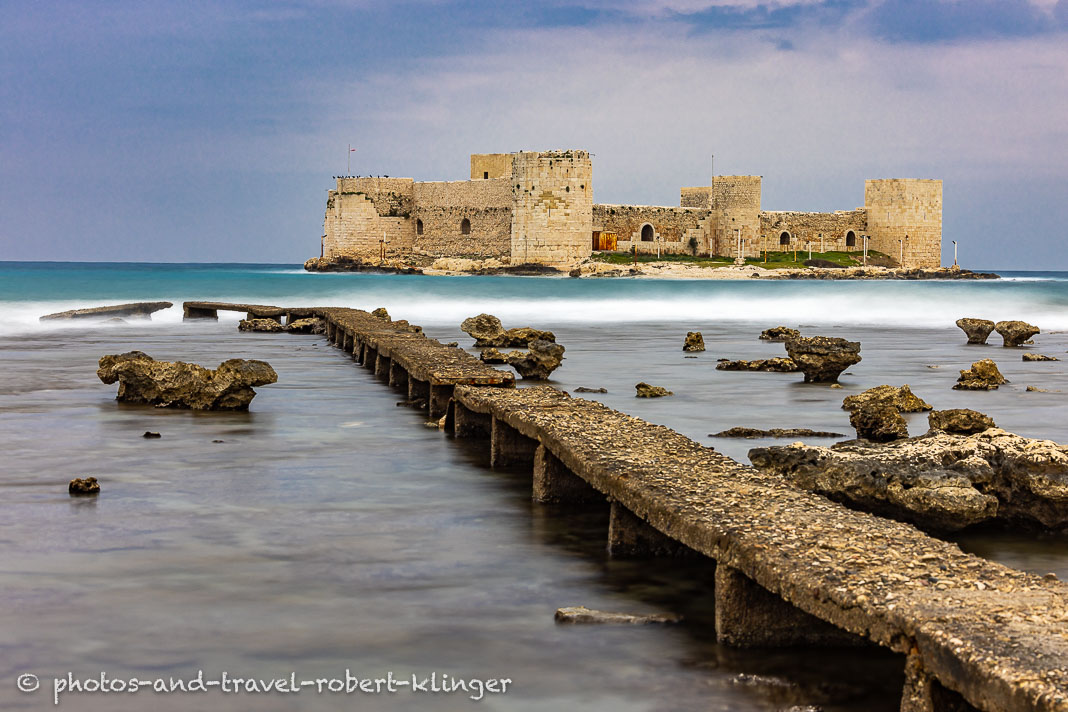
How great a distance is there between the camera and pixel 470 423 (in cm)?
871

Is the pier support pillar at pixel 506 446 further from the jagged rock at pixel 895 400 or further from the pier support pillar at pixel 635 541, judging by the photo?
the jagged rock at pixel 895 400

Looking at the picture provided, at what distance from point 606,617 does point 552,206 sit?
4887 cm

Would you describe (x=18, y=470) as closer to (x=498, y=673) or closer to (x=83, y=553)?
(x=83, y=553)

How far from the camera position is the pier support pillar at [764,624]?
157 inches

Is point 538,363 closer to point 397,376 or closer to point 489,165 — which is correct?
point 397,376

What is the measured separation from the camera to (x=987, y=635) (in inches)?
116

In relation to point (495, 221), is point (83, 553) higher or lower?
lower

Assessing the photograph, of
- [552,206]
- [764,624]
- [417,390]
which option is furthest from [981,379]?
[552,206]

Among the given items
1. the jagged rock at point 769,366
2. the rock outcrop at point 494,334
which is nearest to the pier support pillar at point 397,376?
the jagged rock at point 769,366

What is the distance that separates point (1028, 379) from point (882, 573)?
10148mm

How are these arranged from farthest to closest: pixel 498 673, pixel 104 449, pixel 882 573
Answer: pixel 104 449 < pixel 498 673 < pixel 882 573

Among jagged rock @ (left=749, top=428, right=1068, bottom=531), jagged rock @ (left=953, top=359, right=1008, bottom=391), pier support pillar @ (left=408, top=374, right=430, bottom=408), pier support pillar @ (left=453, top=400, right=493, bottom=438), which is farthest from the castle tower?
jagged rock @ (left=749, top=428, right=1068, bottom=531)

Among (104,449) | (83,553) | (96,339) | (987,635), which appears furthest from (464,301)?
(987,635)

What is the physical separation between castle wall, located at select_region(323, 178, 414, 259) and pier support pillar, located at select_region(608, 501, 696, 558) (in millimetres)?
56783
